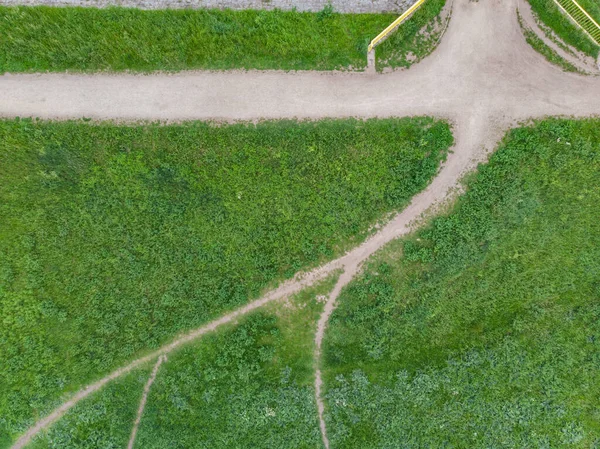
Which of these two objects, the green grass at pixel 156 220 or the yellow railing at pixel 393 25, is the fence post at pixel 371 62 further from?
the green grass at pixel 156 220

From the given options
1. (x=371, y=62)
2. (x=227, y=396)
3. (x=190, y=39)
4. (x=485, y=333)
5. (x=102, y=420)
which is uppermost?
(x=190, y=39)

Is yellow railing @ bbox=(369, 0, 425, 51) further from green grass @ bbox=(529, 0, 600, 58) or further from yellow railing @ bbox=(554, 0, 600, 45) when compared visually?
yellow railing @ bbox=(554, 0, 600, 45)

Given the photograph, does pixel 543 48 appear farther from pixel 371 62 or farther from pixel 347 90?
pixel 347 90

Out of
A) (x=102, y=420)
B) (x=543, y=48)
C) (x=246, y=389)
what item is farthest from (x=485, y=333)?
(x=102, y=420)

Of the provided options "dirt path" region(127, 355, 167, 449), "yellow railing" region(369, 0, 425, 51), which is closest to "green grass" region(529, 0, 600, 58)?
"yellow railing" region(369, 0, 425, 51)

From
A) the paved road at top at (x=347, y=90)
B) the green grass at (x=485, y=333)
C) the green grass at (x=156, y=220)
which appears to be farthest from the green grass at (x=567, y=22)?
the green grass at (x=156, y=220)
